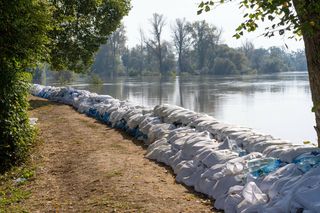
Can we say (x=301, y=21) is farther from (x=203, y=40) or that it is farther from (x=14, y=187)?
(x=203, y=40)

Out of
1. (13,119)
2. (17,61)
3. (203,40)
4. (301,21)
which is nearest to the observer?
(301,21)

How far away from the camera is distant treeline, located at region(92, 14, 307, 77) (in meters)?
90.0

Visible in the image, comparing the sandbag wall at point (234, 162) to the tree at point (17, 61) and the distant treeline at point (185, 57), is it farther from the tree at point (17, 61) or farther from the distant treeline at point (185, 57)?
the distant treeline at point (185, 57)

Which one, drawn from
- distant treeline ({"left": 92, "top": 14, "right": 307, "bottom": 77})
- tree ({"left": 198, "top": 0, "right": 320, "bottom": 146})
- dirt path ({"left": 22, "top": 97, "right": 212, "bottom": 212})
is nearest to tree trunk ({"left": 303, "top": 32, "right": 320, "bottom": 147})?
tree ({"left": 198, "top": 0, "right": 320, "bottom": 146})

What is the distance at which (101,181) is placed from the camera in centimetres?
670

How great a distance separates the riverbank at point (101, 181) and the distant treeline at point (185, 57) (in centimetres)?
7963

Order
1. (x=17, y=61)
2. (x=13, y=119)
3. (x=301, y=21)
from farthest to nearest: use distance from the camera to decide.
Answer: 1. (x=17, y=61)
2. (x=13, y=119)
3. (x=301, y=21)

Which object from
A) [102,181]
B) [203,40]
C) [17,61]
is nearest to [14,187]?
[102,181]

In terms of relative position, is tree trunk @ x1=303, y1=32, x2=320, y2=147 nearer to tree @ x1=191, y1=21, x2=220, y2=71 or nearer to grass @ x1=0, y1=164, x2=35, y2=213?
grass @ x1=0, y1=164, x2=35, y2=213

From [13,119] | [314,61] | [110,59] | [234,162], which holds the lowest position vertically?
[234,162]

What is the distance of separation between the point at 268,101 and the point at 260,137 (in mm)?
19277

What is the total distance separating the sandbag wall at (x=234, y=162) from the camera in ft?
14.8

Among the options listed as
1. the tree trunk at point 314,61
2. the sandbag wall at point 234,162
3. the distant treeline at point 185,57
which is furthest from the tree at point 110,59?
the tree trunk at point 314,61

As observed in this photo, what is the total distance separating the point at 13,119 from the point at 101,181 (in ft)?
7.93
